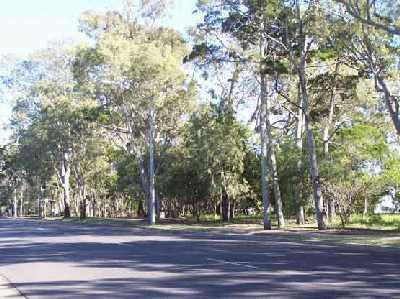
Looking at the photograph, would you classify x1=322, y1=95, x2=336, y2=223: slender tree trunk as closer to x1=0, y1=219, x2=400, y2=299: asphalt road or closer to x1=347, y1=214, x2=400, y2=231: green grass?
x1=347, y1=214, x2=400, y2=231: green grass

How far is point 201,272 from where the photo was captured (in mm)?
14281

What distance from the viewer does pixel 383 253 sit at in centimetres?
2044

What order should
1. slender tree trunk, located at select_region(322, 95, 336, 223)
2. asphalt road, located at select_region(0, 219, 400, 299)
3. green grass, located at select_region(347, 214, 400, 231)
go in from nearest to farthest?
asphalt road, located at select_region(0, 219, 400, 299) → green grass, located at select_region(347, 214, 400, 231) → slender tree trunk, located at select_region(322, 95, 336, 223)

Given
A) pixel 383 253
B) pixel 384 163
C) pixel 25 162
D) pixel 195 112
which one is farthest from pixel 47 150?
pixel 383 253

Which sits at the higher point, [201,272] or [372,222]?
[372,222]

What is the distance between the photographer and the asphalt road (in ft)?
37.3

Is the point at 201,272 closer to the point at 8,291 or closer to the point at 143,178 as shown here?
the point at 8,291

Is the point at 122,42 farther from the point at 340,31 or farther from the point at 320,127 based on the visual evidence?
the point at 340,31

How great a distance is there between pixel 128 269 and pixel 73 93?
4880cm

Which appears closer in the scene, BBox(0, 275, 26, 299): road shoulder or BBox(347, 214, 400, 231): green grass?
BBox(0, 275, 26, 299): road shoulder

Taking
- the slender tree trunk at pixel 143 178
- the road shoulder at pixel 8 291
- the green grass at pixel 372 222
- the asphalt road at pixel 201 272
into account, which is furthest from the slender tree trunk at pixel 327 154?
the road shoulder at pixel 8 291

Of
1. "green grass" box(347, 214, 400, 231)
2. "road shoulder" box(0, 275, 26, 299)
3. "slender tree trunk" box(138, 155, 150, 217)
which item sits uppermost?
"slender tree trunk" box(138, 155, 150, 217)

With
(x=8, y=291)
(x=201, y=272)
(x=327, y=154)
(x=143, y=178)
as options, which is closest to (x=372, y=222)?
(x=327, y=154)

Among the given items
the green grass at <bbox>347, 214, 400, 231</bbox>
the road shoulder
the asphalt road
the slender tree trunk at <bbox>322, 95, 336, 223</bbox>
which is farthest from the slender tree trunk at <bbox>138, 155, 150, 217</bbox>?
the road shoulder
